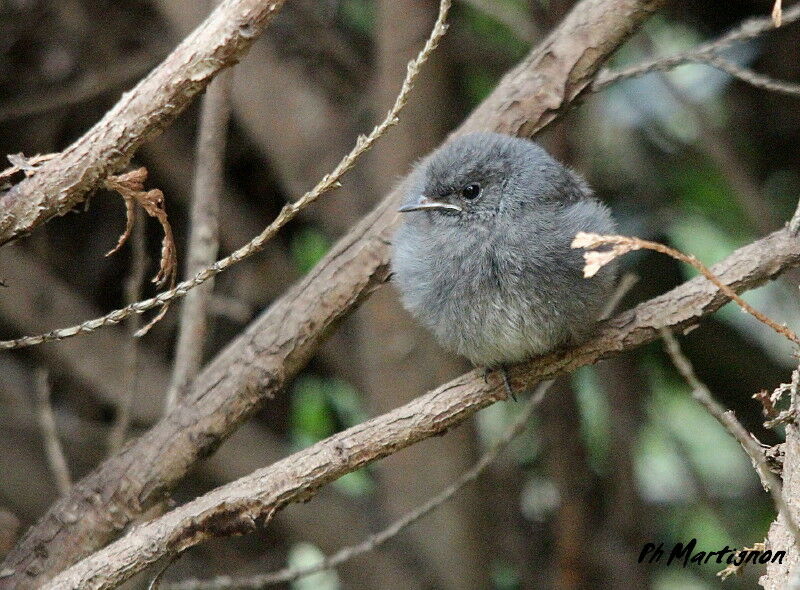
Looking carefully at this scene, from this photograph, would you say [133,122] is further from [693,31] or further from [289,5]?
[693,31]

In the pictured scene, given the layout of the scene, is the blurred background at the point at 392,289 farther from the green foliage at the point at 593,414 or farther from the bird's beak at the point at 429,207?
the bird's beak at the point at 429,207

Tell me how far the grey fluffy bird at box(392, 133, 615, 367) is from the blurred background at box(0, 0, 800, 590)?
127 cm

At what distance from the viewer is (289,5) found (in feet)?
17.6

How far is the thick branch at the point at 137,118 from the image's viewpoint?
2479 millimetres

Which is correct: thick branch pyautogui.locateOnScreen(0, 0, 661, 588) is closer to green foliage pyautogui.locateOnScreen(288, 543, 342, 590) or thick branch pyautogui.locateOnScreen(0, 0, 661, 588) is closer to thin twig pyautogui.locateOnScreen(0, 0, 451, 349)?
thin twig pyautogui.locateOnScreen(0, 0, 451, 349)

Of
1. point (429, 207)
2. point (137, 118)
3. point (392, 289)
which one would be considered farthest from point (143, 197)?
point (392, 289)

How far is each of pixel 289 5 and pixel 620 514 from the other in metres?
3.15

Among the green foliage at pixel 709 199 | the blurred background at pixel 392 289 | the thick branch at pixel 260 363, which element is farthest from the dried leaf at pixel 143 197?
the green foliage at pixel 709 199

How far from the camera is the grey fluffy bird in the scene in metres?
2.97

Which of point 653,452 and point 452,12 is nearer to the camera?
point 452,12

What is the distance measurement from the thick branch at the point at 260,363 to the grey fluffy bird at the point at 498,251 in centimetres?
17

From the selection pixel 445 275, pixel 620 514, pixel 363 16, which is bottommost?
pixel 620 514

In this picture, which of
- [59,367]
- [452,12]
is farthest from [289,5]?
[59,367]

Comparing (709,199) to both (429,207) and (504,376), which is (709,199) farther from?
(504,376)
